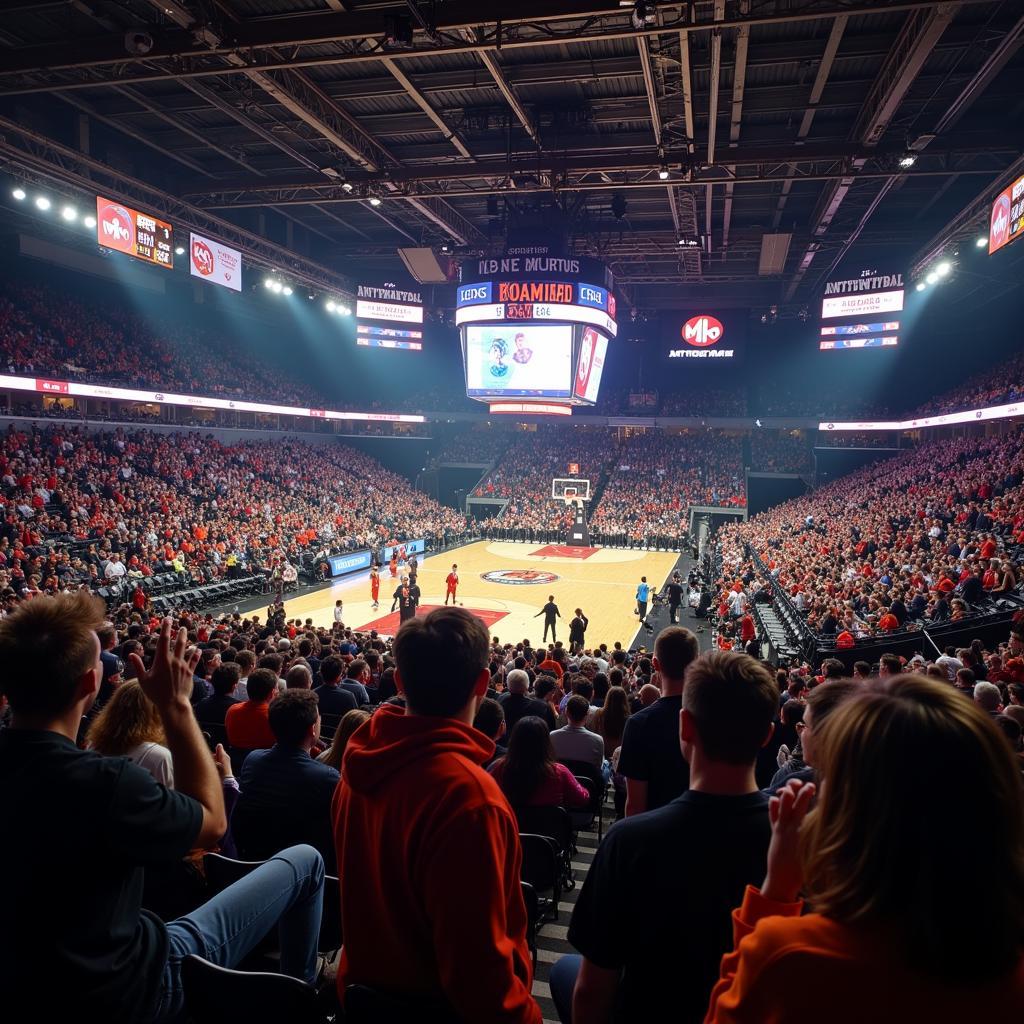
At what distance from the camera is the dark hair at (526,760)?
4406mm

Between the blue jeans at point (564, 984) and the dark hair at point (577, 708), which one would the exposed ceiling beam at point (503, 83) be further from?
the blue jeans at point (564, 984)

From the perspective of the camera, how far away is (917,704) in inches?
48.1

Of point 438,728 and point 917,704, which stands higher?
point 917,704

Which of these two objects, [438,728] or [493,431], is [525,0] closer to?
[438,728]

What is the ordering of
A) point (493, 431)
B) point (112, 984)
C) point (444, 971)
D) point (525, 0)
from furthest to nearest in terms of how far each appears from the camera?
point (493, 431) < point (525, 0) < point (112, 984) < point (444, 971)

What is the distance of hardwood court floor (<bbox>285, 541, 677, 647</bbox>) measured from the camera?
19.5 m

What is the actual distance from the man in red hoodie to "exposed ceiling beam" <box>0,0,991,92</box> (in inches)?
470

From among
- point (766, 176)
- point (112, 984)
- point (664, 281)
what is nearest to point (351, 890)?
point (112, 984)

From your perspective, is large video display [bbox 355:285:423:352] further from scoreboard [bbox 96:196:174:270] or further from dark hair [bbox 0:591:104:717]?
dark hair [bbox 0:591:104:717]

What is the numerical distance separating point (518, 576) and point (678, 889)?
83.0 feet

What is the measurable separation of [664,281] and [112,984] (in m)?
35.0

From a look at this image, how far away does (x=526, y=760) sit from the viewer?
4.42m

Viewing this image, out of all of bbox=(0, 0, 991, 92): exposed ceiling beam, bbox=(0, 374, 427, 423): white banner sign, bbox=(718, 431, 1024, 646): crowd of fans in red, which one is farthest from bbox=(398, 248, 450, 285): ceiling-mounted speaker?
bbox=(718, 431, 1024, 646): crowd of fans in red

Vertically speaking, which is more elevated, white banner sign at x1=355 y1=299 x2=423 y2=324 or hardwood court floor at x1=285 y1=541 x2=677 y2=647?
white banner sign at x1=355 y1=299 x2=423 y2=324
